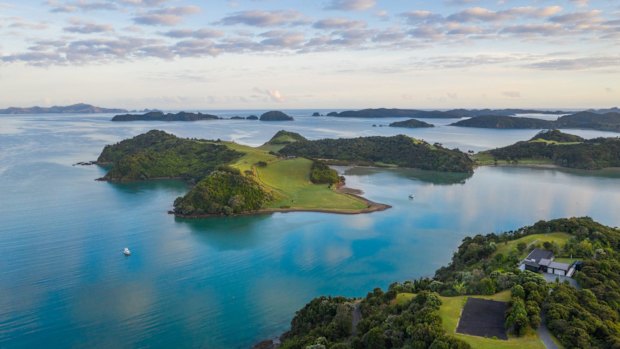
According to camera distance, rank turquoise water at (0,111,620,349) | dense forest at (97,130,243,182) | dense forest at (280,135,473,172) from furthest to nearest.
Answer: dense forest at (280,135,473,172), dense forest at (97,130,243,182), turquoise water at (0,111,620,349)

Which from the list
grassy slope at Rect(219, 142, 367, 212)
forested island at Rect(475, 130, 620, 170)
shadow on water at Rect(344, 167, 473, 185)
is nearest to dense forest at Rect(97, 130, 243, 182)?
grassy slope at Rect(219, 142, 367, 212)

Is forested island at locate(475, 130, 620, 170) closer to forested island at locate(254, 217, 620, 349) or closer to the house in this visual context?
forested island at locate(254, 217, 620, 349)

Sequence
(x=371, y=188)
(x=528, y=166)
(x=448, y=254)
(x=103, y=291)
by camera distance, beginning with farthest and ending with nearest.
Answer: (x=528, y=166)
(x=371, y=188)
(x=448, y=254)
(x=103, y=291)

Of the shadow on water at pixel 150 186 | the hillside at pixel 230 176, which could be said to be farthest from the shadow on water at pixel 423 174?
the shadow on water at pixel 150 186

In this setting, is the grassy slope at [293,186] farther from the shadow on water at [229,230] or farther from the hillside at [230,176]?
the shadow on water at [229,230]

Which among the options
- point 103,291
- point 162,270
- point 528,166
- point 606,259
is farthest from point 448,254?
point 528,166

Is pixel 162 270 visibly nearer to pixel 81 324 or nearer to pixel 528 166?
pixel 81 324
